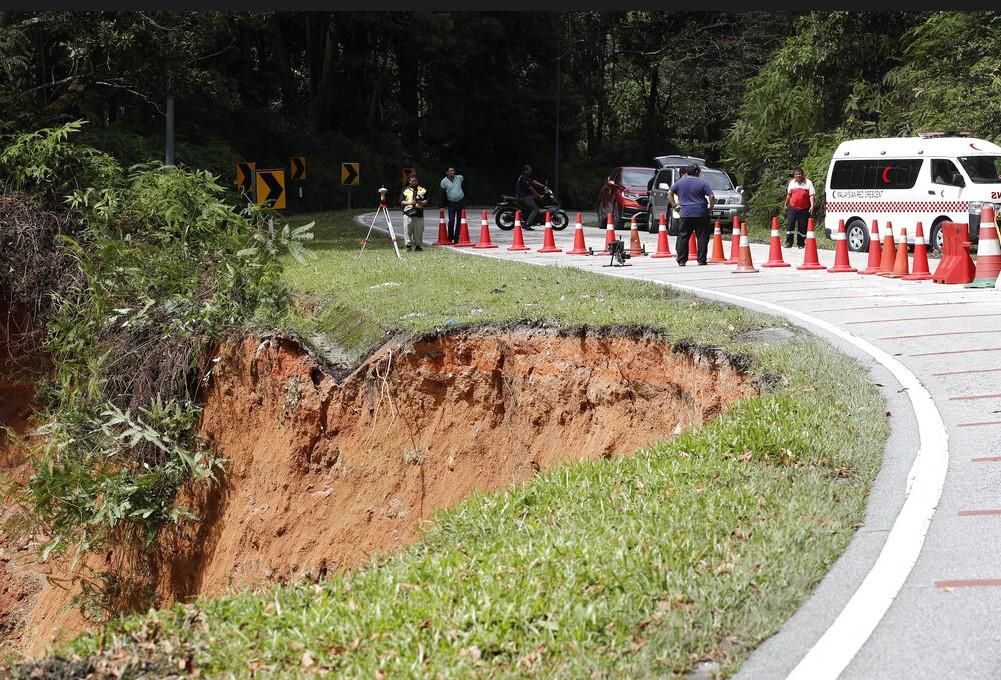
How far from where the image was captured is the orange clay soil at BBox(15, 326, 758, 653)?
35.7 ft

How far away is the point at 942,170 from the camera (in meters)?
22.7

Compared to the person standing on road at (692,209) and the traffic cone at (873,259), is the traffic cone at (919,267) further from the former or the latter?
the person standing on road at (692,209)

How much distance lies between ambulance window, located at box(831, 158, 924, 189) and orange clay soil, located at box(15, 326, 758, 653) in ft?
47.2

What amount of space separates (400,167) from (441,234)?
28.0 metres

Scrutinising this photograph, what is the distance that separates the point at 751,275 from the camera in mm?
18281

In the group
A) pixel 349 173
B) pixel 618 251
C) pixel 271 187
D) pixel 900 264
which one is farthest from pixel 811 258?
pixel 349 173

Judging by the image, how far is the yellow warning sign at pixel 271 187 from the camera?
792 inches

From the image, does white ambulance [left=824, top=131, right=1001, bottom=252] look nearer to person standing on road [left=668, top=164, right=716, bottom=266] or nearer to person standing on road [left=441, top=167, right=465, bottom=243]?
person standing on road [left=668, top=164, right=716, bottom=266]

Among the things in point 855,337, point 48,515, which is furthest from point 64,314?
point 855,337

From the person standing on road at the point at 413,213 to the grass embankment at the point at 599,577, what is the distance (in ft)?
48.3

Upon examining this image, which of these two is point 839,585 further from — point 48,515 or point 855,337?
point 48,515

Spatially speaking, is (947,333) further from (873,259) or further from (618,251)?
(618,251)

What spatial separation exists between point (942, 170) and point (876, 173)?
158cm

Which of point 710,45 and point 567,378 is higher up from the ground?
point 710,45
